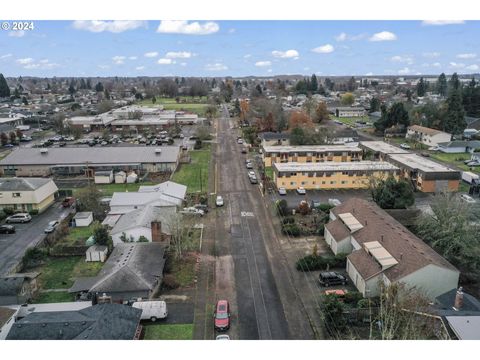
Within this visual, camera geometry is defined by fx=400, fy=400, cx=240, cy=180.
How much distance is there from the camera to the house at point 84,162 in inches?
1549

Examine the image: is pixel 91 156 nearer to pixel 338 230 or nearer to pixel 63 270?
pixel 63 270

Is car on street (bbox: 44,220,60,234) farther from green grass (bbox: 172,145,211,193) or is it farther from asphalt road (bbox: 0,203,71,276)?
green grass (bbox: 172,145,211,193)

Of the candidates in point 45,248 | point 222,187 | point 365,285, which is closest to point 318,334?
point 365,285

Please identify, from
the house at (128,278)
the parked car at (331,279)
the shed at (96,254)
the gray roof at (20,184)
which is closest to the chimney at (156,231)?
the house at (128,278)

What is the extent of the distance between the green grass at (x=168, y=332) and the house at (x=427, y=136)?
46.5 meters

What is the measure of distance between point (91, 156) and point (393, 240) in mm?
31666

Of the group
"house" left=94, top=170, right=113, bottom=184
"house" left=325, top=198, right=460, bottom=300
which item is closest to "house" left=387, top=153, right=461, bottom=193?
"house" left=325, top=198, right=460, bottom=300

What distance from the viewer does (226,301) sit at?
16859 mm

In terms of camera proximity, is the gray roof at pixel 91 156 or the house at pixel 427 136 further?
the house at pixel 427 136

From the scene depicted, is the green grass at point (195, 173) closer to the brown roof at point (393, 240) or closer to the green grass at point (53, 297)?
the brown roof at point (393, 240)

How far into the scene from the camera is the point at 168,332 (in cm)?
1531

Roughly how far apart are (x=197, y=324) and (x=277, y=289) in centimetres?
433

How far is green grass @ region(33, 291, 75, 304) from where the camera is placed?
58.3 ft

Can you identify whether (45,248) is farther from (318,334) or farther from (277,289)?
(318,334)
